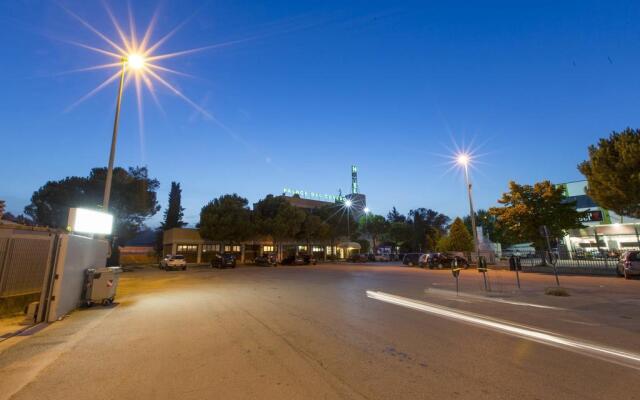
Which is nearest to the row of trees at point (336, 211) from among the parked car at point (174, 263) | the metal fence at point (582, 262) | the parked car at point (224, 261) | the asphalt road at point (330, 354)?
the metal fence at point (582, 262)

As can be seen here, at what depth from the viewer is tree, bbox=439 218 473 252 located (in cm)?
3906

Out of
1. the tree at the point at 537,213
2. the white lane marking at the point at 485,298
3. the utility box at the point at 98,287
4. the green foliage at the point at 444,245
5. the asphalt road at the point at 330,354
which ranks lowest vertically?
the asphalt road at the point at 330,354

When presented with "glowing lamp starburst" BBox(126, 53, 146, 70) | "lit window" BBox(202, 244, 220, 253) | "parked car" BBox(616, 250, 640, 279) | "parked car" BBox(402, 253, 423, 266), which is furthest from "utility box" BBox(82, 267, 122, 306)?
"lit window" BBox(202, 244, 220, 253)

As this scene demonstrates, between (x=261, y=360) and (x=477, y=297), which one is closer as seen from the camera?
(x=261, y=360)

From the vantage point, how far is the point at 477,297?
12391mm

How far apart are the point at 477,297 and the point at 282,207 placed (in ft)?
133

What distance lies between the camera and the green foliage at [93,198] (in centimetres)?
4319

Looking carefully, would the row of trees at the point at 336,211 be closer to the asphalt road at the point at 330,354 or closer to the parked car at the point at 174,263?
the parked car at the point at 174,263

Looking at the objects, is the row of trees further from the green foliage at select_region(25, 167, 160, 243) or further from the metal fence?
the metal fence

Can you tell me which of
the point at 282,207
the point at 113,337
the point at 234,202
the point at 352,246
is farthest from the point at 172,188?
the point at 113,337

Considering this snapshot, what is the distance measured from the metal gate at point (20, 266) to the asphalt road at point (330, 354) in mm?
3049

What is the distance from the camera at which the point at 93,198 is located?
43406 mm

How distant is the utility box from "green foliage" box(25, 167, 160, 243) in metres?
36.7

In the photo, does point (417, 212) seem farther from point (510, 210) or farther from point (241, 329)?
point (241, 329)
